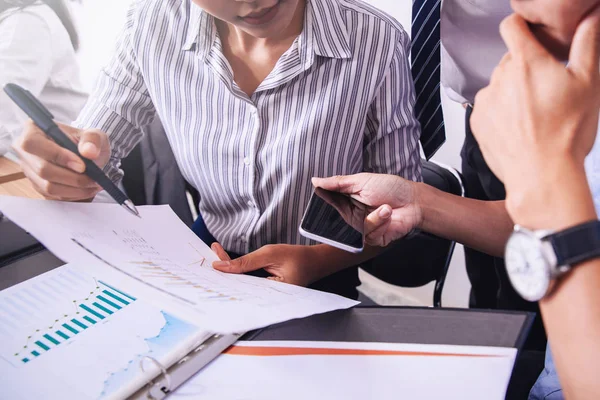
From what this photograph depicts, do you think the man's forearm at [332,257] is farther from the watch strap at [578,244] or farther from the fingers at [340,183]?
the watch strap at [578,244]

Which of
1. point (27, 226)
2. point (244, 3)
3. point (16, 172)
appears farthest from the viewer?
point (16, 172)

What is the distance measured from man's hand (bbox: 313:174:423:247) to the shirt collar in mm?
177

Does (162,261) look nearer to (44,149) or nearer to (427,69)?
(44,149)

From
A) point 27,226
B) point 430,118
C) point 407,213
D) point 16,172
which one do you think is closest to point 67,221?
point 27,226

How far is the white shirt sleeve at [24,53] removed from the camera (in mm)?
764

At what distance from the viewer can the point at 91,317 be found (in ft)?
1.33

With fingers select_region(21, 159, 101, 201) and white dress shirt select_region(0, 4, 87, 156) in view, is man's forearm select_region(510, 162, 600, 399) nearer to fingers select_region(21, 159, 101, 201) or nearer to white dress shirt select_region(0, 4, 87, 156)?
fingers select_region(21, 159, 101, 201)

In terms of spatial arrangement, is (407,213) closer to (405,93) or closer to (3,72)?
(405,93)

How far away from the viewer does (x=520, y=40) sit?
30cm

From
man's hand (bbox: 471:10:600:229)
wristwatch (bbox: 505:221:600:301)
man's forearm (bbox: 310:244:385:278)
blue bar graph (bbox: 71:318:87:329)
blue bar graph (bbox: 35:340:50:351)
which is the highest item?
man's hand (bbox: 471:10:600:229)

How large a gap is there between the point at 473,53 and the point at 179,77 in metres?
0.45

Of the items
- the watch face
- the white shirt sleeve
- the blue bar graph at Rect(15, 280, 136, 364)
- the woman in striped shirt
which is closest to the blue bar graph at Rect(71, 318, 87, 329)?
the blue bar graph at Rect(15, 280, 136, 364)

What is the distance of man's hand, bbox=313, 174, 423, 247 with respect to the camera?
536 mm

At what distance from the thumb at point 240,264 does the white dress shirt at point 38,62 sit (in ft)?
1.53
